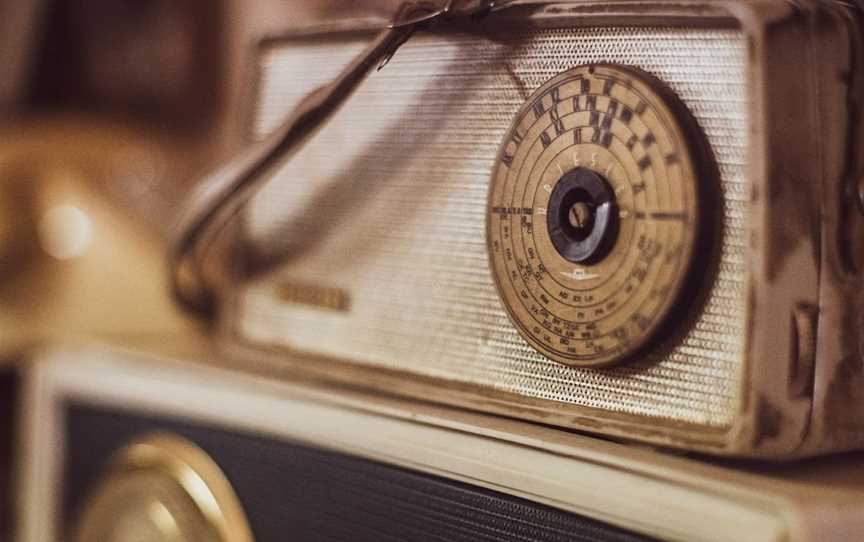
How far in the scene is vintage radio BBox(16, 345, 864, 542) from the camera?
60 centimetres

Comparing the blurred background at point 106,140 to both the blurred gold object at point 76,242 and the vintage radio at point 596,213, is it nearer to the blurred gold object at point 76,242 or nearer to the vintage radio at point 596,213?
the blurred gold object at point 76,242

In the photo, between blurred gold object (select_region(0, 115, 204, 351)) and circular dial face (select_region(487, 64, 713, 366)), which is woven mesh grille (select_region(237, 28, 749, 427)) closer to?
circular dial face (select_region(487, 64, 713, 366))

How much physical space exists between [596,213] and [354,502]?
316 millimetres

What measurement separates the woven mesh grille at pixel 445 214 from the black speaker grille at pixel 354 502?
8 cm

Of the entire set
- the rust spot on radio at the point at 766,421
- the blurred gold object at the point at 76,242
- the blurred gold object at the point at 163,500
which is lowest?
the blurred gold object at the point at 163,500

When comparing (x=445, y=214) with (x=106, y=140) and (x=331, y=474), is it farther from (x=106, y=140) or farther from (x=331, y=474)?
(x=106, y=140)

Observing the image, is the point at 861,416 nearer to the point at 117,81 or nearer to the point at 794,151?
the point at 794,151

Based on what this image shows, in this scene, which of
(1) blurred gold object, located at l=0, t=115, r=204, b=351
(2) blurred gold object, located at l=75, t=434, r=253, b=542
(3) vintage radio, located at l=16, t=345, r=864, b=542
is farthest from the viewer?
(1) blurred gold object, located at l=0, t=115, r=204, b=351

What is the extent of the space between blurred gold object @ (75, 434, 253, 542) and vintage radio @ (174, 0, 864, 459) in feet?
0.45

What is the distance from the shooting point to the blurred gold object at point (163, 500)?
0.91 m

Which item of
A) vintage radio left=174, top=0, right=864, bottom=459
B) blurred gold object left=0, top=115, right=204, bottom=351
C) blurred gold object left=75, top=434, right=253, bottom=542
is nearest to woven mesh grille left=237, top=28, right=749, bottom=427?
vintage radio left=174, top=0, right=864, bottom=459

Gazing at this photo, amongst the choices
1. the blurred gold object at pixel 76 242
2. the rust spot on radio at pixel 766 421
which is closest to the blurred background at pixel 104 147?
the blurred gold object at pixel 76 242

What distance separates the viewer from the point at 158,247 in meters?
1.29

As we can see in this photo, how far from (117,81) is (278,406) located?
0.81 meters
